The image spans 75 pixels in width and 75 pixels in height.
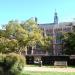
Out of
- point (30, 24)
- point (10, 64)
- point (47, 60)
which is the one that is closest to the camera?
point (10, 64)

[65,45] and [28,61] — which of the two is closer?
[28,61]

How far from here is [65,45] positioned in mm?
62562

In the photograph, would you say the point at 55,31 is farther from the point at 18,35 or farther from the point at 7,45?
the point at 7,45

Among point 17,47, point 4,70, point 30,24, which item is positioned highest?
point 30,24

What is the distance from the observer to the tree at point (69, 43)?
58.1 m

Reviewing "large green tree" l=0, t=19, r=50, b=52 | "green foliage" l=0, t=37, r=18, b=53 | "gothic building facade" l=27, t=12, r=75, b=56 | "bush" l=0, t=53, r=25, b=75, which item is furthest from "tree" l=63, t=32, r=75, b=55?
"bush" l=0, t=53, r=25, b=75

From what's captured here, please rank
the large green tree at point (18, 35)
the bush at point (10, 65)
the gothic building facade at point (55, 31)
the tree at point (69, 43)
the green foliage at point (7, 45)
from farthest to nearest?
1. the gothic building facade at point (55, 31)
2. the tree at point (69, 43)
3. the large green tree at point (18, 35)
4. the green foliage at point (7, 45)
5. the bush at point (10, 65)

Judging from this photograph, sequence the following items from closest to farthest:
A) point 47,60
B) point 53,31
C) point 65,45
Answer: point 47,60
point 65,45
point 53,31

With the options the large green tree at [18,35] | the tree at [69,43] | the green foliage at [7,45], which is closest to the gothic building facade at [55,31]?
the tree at [69,43]

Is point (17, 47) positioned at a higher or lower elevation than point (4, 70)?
higher

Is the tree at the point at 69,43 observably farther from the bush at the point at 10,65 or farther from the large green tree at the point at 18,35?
the bush at the point at 10,65

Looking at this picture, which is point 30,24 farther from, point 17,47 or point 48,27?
point 48,27

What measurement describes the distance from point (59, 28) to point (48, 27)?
4.93 metres

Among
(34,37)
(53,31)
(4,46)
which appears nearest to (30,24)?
(34,37)
